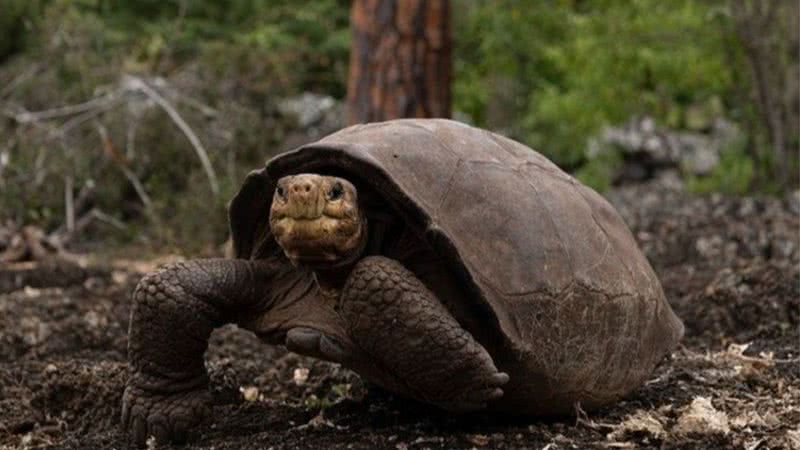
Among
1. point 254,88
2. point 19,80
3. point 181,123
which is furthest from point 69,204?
point 254,88

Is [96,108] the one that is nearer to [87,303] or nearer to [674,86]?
[87,303]

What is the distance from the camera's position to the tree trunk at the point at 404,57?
6.19 meters

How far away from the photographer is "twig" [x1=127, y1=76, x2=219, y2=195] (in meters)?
6.45

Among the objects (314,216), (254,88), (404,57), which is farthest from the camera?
(254,88)

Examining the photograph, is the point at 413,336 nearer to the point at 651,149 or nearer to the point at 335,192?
the point at 335,192

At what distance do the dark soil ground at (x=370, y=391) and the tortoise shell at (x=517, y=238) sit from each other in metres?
0.16

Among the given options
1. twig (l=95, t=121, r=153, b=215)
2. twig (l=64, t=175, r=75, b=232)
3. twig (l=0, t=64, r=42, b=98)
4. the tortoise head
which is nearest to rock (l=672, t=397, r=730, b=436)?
the tortoise head

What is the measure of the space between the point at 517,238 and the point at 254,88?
19.1 feet

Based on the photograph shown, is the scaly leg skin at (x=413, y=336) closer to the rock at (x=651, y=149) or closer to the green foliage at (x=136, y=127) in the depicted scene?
the green foliage at (x=136, y=127)

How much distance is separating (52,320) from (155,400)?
5.85ft

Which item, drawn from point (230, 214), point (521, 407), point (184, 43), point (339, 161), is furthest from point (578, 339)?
point (184, 43)

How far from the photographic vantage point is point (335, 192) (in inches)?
89.0

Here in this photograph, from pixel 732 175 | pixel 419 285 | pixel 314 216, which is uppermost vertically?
pixel 314 216

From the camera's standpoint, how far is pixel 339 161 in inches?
94.7
